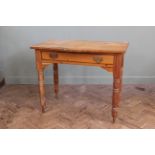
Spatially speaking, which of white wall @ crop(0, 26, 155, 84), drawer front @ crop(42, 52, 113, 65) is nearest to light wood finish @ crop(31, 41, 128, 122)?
drawer front @ crop(42, 52, 113, 65)

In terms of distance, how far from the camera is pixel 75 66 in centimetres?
263

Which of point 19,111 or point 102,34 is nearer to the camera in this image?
point 19,111

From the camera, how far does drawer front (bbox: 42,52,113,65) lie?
59.2 inches

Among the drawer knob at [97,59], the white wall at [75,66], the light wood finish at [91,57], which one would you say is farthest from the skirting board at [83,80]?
the drawer knob at [97,59]

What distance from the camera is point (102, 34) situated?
2506mm

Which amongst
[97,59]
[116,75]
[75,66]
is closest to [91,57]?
[97,59]

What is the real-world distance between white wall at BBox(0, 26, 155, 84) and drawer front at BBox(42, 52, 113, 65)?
37.5 inches

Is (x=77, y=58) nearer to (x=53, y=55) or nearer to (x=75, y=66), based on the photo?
(x=53, y=55)

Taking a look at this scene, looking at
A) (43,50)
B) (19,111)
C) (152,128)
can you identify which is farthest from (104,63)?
(19,111)

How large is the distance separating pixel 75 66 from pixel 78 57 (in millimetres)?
1049

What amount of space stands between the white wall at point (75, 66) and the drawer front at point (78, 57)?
0.95 m

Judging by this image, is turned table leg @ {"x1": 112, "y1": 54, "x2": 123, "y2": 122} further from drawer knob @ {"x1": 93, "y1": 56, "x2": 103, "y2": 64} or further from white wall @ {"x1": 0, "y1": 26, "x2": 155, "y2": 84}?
white wall @ {"x1": 0, "y1": 26, "x2": 155, "y2": 84}
